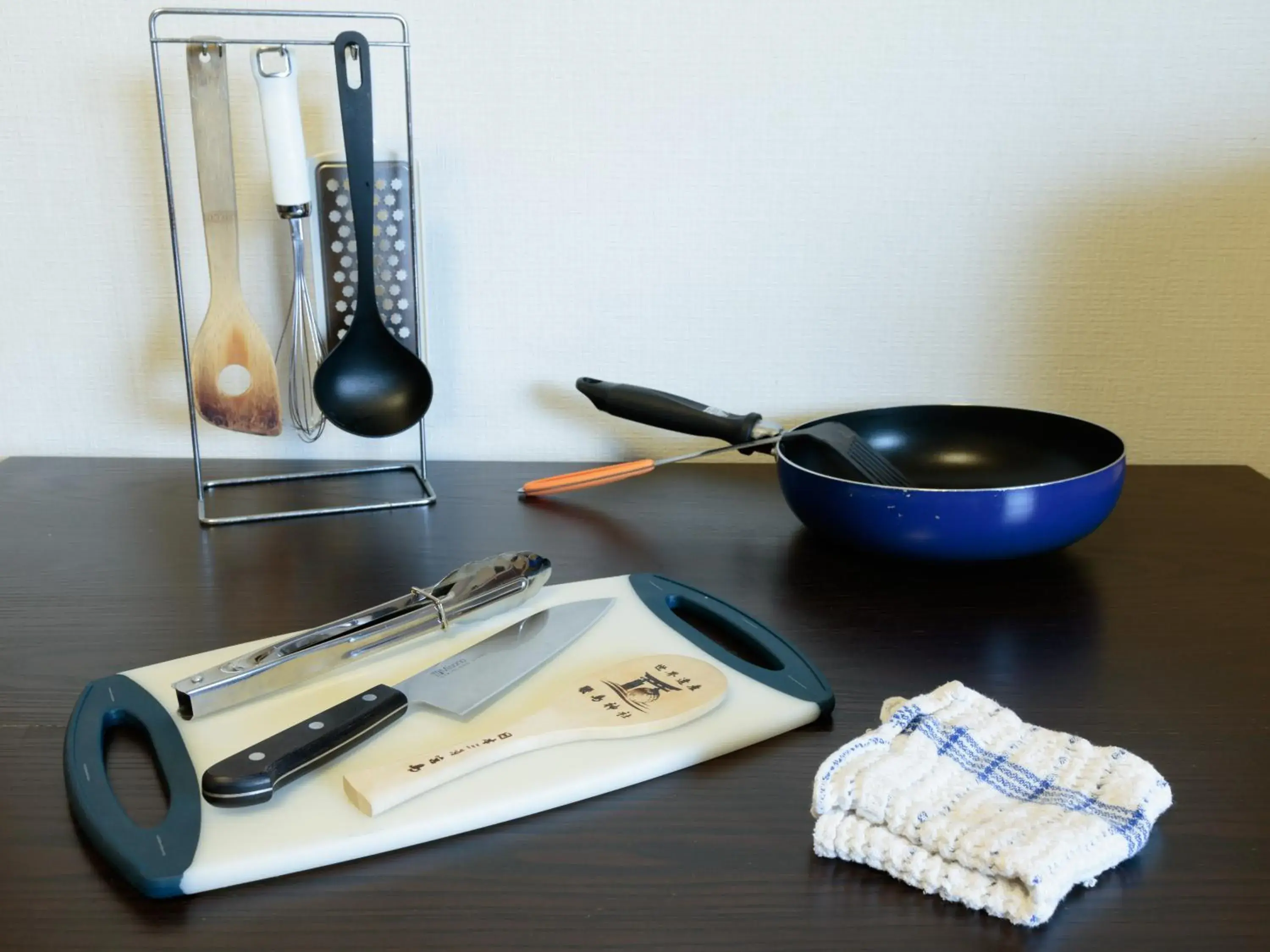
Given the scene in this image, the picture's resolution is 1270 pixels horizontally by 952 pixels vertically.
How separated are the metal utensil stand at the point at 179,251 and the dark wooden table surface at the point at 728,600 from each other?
0.05ft

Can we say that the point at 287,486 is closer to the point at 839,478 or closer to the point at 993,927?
the point at 839,478

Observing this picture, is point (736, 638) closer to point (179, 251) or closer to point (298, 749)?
point (298, 749)

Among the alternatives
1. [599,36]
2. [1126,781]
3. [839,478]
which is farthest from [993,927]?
[599,36]

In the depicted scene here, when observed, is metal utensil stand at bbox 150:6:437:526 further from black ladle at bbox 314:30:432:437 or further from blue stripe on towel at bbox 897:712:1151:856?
blue stripe on towel at bbox 897:712:1151:856

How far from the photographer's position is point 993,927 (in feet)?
1.43

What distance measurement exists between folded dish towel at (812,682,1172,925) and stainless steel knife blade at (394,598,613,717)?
0.19 meters

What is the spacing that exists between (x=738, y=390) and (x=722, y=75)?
263 millimetres

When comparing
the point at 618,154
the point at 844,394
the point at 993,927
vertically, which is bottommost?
the point at 993,927

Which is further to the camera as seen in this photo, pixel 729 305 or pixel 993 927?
pixel 729 305

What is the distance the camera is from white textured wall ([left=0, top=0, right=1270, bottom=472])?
915 mm

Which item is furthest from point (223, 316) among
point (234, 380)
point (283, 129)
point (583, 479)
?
→ point (583, 479)

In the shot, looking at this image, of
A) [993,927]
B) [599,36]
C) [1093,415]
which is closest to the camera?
[993,927]

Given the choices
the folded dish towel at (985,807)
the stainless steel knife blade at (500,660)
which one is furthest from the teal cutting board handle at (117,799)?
the folded dish towel at (985,807)

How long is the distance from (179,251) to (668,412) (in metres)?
0.42
